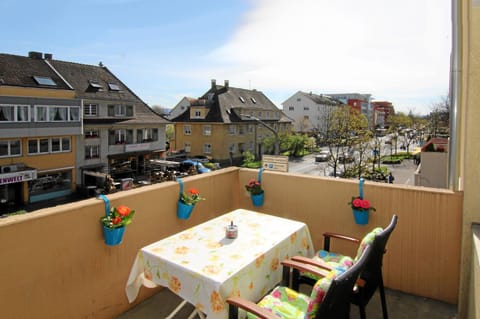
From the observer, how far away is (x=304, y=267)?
2246 millimetres

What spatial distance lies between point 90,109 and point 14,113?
5.54 m

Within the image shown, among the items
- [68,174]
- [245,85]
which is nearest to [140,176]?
[68,174]

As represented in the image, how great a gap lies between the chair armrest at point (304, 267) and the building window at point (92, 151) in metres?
23.7

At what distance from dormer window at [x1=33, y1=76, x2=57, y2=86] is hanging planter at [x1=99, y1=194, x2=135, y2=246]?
21818 mm

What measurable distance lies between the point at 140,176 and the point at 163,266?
1008 inches

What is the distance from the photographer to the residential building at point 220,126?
1294 inches

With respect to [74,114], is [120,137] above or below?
below

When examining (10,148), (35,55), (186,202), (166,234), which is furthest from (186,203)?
(35,55)

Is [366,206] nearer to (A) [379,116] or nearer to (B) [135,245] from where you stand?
(B) [135,245]

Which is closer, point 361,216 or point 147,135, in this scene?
point 361,216

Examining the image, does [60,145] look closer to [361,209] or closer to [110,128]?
[110,128]

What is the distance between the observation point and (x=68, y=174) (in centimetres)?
2200

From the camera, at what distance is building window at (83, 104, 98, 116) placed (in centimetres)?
2348

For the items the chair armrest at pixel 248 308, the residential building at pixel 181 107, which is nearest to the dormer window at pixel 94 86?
the residential building at pixel 181 107
